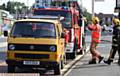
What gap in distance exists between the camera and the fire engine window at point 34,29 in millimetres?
16172

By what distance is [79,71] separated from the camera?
59.0ft

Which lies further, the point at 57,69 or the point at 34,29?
the point at 34,29

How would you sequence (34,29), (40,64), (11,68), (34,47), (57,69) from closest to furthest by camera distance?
1. (40,64)
2. (34,47)
3. (11,68)
4. (57,69)
5. (34,29)

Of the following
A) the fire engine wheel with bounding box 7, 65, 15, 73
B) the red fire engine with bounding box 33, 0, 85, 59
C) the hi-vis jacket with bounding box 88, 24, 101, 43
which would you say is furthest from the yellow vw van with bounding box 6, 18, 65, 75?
the red fire engine with bounding box 33, 0, 85, 59

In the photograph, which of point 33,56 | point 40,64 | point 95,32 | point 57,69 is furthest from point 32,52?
point 95,32

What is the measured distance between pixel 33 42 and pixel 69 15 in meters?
7.32

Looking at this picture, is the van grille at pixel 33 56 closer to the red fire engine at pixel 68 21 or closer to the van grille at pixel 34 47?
the van grille at pixel 34 47

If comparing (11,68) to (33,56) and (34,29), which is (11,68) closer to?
(33,56)

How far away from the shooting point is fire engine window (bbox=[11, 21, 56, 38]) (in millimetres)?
16172

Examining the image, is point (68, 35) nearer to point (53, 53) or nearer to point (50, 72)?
point (50, 72)

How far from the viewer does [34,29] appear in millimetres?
16328

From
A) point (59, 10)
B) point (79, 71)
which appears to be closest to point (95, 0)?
point (59, 10)

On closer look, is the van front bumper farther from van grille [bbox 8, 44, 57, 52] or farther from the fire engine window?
the fire engine window

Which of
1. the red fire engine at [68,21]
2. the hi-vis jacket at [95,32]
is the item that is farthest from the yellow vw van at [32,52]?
the red fire engine at [68,21]
